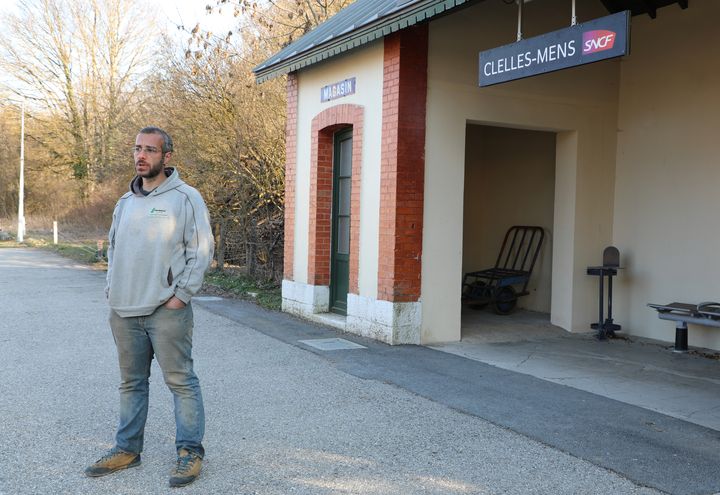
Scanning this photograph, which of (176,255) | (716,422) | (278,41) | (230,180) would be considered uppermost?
(278,41)

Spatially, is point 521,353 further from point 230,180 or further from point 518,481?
point 230,180

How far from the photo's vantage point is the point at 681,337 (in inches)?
332

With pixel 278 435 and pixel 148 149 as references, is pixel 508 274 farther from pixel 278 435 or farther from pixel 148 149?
pixel 148 149

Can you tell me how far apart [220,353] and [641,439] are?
4.55 metres

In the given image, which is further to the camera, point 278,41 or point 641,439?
point 278,41

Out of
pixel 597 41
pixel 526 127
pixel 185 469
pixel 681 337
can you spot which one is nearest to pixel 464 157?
pixel 526 127

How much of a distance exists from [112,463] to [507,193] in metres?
9.35

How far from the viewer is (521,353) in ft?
27.5

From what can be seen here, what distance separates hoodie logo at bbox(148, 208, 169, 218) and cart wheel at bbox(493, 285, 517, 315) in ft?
25.4

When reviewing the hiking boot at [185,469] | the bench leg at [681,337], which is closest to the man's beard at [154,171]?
the hiking boot at [185,469]

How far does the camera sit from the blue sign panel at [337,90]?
380 inches

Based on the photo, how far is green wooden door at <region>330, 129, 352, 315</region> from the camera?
10.2 metres

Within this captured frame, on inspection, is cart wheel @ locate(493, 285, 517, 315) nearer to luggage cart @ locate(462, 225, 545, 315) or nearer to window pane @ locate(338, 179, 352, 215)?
luggage cart @ locate(462, 225, 545, 315)

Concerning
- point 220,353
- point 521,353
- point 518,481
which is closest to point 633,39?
point 521,353
